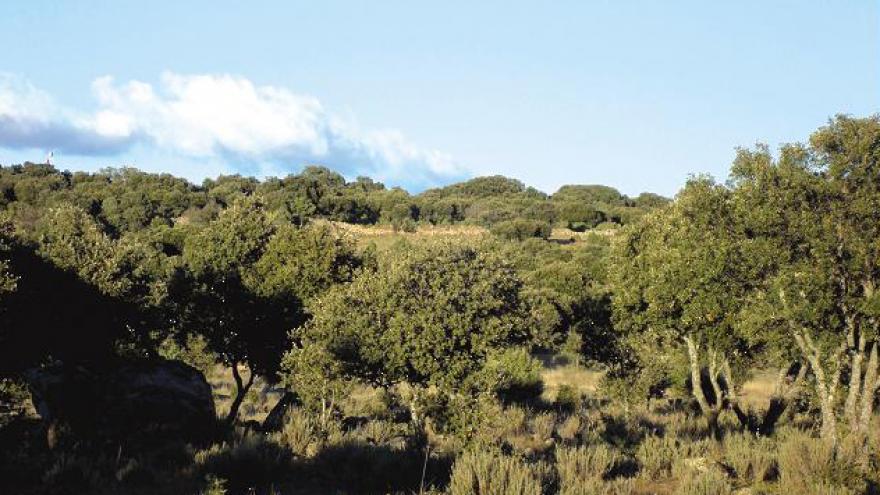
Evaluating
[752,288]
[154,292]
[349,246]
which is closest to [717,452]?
[752,288]

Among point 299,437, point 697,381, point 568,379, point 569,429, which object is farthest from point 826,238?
point 568,379

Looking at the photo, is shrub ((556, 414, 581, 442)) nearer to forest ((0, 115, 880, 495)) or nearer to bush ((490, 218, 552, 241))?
forest ((0, 115, 880, 495))

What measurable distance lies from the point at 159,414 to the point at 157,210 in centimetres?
10919

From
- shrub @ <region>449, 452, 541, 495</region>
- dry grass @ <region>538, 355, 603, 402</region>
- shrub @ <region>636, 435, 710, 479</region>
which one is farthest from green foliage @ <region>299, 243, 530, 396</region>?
dry grass @ <region>538, 355, 603, 402</region>

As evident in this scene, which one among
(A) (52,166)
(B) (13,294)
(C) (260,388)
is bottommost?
(C) (260,388)

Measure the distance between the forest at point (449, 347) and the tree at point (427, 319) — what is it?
80 millimetres

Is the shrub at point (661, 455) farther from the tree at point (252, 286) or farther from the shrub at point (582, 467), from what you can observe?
the tree at point (252, 286)

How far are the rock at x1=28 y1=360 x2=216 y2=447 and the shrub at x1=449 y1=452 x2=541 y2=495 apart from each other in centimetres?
951

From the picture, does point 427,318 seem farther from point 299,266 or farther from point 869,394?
point 869,394

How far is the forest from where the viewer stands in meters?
16.3

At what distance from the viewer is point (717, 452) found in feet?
65.4

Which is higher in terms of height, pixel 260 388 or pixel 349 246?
pixel 349 246

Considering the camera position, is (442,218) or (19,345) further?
(442,218)

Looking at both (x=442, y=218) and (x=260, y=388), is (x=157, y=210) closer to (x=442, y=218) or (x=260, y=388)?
(x=442, y=218)
